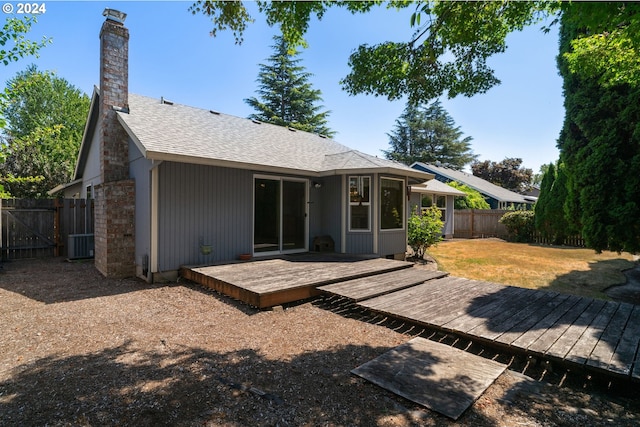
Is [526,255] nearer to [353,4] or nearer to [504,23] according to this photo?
[504,23]

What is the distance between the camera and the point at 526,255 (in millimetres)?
10695

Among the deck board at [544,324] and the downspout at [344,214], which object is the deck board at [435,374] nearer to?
the deck board at [544,324]

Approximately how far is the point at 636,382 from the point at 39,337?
5993 mm

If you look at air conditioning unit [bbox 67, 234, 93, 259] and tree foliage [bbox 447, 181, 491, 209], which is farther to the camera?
tree foliage [bbox 447, 181, 491, 209]

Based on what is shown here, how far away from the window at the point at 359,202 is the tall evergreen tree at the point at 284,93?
17861mm

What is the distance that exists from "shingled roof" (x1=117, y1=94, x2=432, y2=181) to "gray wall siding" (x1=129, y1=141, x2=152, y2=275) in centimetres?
65

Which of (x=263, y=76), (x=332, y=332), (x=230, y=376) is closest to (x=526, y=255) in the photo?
(x=332, y=332)

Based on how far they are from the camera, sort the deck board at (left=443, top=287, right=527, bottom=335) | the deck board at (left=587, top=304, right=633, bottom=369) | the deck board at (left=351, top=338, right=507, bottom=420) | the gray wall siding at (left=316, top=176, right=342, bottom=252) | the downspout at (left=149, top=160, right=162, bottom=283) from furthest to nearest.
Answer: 1. the gray wall siding at (left=316, top=176, right=342, bottom=252)
2. the downspout at (left=149, top=160, right=162, bottom=283)
3. the deck board at (left=443, top=287, right=527, bottom=335)
4. the deck board at (left=587, top=304, right=633, bottom=369)
5. the deck board at (left=351, top=338, right=507, bottom=420)

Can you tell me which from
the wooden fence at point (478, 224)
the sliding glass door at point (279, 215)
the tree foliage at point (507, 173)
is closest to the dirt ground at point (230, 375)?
the sliding glass door at point (279, 215)

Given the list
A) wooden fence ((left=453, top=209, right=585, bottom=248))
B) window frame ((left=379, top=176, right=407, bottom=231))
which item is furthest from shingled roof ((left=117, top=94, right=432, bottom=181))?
wooden fence ((left=453, top=209, right=585, bottom=248))

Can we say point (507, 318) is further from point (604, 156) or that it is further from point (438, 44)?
point (604, 156)

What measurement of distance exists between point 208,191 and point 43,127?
19573 millimetres

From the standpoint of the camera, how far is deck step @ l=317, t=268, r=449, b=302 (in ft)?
16.1

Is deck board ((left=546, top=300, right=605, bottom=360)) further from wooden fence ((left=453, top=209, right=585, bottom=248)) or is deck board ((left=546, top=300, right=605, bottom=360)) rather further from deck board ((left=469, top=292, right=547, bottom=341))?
wooden fence ((left=453, top=209, right=585, bottom=248))
